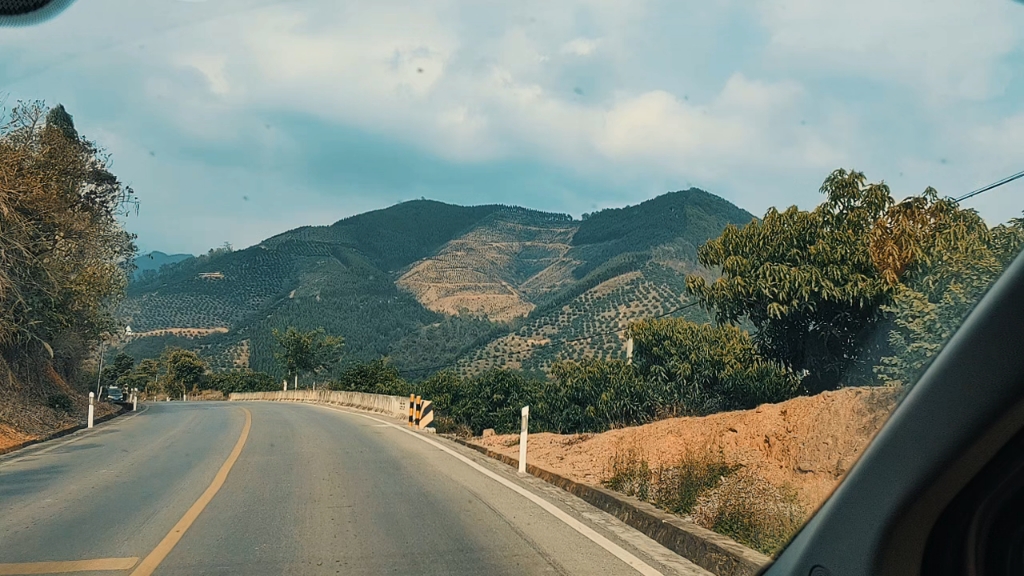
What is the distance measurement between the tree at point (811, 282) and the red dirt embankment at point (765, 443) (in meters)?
2.84

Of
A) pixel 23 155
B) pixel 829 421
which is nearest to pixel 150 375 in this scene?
pixel 23 155

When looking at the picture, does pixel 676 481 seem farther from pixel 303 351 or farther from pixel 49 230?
pixel 303 351

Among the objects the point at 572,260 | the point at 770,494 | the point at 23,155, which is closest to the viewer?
the point at 770,494

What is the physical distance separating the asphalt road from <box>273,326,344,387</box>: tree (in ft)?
219

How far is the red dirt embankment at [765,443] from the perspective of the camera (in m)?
12.0

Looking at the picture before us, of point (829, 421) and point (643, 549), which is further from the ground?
point (829, 421)

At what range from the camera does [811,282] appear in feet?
59.5

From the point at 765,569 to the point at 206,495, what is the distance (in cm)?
906

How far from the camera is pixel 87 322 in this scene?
32844 mm

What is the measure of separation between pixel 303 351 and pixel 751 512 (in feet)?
256

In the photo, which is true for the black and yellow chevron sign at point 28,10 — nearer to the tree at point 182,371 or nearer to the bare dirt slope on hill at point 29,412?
the bare dirt slope on hill at point 29,412

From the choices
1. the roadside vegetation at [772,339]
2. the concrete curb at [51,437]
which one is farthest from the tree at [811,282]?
the concrete curb at [51,437]

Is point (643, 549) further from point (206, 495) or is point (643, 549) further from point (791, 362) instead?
point (791, 362)

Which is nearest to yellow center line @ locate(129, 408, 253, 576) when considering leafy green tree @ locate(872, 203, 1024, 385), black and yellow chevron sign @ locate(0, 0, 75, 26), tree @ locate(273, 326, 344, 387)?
black and yellow chevron sign @ locate(0, 0, 75, 26)
